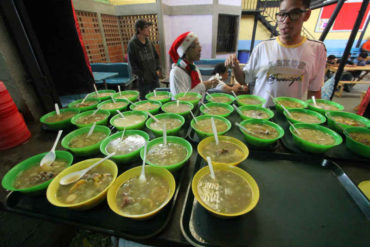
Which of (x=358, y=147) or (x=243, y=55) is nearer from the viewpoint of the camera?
(x=358, y=147)

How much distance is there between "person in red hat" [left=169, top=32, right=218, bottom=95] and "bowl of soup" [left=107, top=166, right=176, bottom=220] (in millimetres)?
1914

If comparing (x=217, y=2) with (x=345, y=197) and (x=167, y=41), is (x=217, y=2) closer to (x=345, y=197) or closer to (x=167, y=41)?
(x=167, y=41)

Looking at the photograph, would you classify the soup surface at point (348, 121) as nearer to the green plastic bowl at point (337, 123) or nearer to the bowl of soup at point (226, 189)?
the green plastic bowl at point (337, 123)

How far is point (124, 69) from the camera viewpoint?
6676 mm

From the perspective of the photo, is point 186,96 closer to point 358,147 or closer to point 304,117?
point 304,117

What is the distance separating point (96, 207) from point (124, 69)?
6.53 metres

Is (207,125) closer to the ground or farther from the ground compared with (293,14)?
closer to the ground

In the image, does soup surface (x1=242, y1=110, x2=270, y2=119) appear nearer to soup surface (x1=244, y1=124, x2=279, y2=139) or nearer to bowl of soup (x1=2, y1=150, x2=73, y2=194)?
soup surface (x1=244, y1=124, x2=279, y2=139)

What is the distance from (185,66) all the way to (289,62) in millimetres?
1553

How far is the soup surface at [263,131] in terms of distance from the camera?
152 cm

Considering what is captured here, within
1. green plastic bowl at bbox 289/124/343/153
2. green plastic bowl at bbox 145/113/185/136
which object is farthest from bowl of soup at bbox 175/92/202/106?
green plastic bowl at bbox 289/124/343/153

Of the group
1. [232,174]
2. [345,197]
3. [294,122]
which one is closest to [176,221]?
[232,174]

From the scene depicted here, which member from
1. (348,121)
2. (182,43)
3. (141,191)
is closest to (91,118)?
(141,191)

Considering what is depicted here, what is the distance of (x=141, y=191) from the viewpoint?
1.07m
